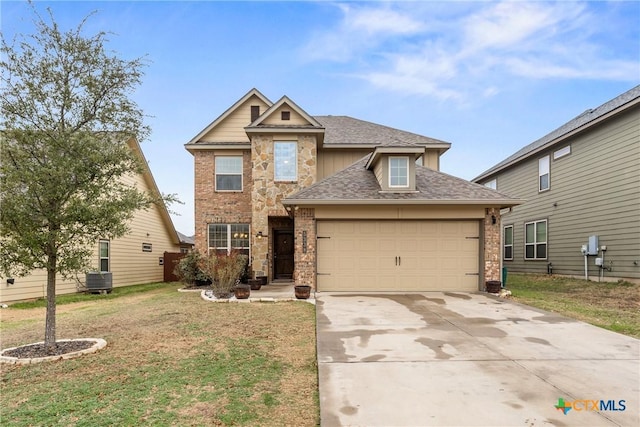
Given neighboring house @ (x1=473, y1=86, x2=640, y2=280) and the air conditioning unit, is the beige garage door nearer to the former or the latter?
neighboring house @ (x1=473, y1=86, x2=640, y2=280)

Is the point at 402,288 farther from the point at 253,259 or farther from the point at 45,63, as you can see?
the point at 45,63

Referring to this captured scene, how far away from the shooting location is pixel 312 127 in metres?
14.5

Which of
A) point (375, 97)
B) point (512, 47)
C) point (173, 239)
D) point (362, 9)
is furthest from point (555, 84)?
point (173, 239)

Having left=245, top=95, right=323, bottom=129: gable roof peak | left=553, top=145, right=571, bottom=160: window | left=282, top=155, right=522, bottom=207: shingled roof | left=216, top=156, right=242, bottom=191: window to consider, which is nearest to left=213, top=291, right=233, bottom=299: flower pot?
left=282, top=155, right=522, bottom=207: shingled roof

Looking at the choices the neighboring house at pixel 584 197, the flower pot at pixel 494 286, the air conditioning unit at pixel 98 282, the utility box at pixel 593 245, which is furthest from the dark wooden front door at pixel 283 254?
the utility box at pixel 593 245

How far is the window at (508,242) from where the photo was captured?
20.4 m

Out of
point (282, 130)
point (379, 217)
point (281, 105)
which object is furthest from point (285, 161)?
point (379, 217)

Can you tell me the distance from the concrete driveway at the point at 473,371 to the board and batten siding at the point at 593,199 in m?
7.52

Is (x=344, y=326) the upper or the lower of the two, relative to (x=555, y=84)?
lower

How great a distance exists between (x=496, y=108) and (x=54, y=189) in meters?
21.2

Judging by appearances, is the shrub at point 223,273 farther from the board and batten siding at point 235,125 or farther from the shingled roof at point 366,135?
the shingled roof at point 366,135

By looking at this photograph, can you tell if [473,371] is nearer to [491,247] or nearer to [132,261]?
[491,247]

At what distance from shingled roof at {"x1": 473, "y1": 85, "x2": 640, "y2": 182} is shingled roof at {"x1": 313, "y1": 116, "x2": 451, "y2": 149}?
479 cm

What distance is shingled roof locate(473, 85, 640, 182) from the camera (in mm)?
13211
